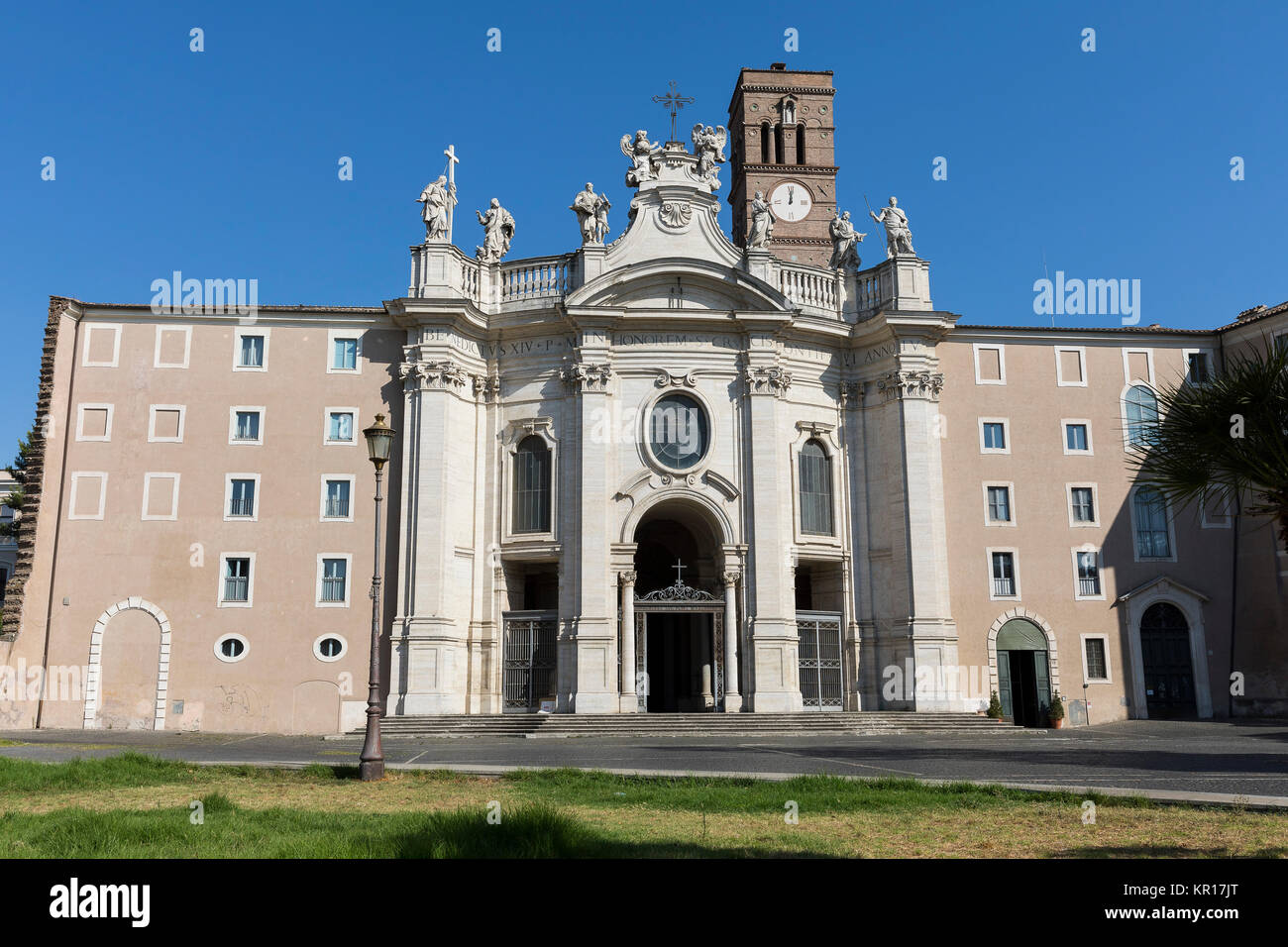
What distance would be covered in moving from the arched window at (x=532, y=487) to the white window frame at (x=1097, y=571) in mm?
17931

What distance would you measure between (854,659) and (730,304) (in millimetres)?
12790

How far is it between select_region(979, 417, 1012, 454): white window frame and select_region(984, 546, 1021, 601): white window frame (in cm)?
336

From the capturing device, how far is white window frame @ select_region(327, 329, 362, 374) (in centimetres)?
3478

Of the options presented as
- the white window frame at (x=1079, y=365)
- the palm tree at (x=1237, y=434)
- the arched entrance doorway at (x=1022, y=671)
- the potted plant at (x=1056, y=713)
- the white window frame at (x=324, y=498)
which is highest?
the white window frame at (x=1079, y=365)

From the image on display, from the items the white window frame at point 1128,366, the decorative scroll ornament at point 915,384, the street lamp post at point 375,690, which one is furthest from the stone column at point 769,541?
the street lamp post at point 375,690

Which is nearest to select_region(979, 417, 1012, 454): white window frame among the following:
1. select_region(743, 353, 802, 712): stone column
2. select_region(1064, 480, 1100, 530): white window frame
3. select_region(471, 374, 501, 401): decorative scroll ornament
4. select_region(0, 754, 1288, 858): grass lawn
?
select_region(1064, 480, 1100, 530): white window frame

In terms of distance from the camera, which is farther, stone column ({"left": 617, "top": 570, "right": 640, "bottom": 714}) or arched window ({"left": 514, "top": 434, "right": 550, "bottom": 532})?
arched window ({"left": 514, "top": 434, "right": 550, "bottom": 532})

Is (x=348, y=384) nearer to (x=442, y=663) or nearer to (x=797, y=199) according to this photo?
(x=442, y=663)

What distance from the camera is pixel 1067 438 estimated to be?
3650 centimetres

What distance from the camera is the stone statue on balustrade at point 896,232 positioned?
37062mm

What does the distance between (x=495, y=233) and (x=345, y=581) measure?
522 inches

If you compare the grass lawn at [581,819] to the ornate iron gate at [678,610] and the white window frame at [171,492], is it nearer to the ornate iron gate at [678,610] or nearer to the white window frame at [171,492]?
the ornate iron gate at [678,610]

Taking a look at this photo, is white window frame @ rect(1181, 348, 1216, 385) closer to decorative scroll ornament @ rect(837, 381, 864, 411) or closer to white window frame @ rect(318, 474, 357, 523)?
decorative scroll ornament @ rect(837, 381, 864, 411)
